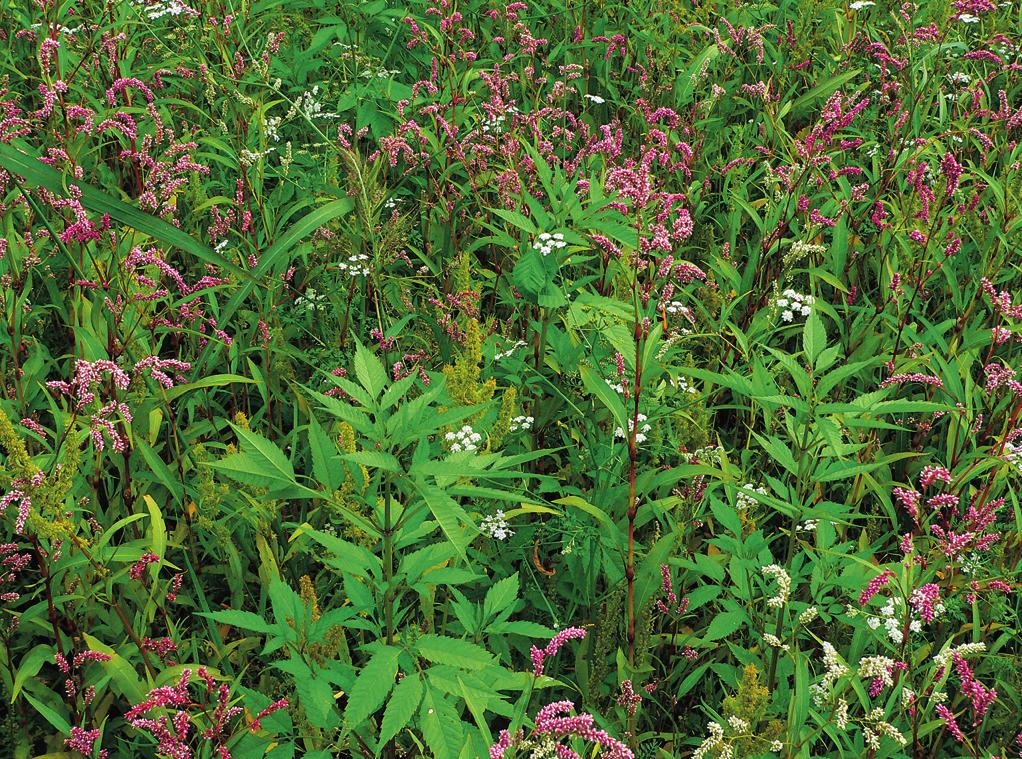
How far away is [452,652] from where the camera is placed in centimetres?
160

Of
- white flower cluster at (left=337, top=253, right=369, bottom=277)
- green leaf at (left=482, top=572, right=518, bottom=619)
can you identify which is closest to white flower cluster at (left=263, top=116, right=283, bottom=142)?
white flower cluster at (left=337, top=253, right=369, bottom=277)

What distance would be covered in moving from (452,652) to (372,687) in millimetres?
153

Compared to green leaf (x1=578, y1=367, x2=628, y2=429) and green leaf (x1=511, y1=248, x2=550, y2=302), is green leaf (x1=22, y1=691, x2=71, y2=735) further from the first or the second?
green leaf (x1=511, y1=248, x2=550, y2=302)

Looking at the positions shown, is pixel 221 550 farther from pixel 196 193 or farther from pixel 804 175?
pixel 804 175

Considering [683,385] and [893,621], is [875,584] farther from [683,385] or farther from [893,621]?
[683,385]

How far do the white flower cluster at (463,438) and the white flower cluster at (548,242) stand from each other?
0.59m

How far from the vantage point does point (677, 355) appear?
2836 mm

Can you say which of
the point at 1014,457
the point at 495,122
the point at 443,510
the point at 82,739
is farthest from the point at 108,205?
the point at 495,122

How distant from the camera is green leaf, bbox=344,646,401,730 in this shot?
1.48 metres

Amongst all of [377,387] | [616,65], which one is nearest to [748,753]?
[377,387]

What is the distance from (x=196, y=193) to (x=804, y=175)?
7.39 feet

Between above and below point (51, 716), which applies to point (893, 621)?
above

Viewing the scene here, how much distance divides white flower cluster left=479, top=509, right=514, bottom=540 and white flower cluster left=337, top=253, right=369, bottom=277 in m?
1.07

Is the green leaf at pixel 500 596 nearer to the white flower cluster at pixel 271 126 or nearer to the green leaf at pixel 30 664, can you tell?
the green leaf at pixel 30 664
